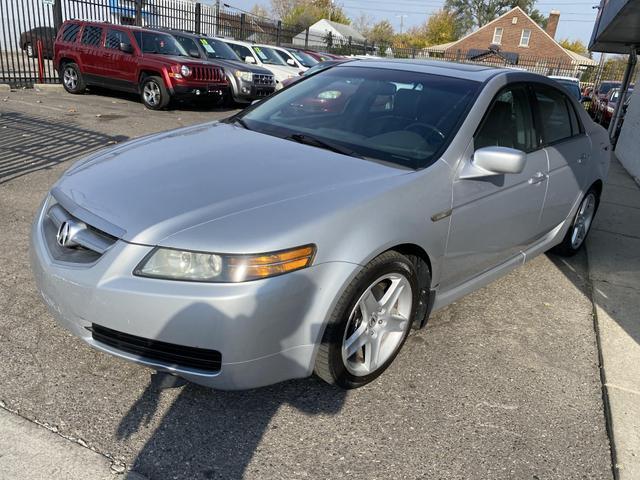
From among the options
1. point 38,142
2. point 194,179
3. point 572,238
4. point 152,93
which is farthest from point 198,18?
point 194,179

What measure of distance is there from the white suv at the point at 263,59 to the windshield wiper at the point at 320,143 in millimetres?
13013

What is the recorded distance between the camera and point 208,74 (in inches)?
495

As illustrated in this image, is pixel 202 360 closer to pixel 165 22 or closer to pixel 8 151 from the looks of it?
pixel 8 151

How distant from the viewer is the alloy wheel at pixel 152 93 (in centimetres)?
1216

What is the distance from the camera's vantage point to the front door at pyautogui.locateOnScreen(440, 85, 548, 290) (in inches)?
122

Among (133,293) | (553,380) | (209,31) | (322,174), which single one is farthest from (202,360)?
(209,31)

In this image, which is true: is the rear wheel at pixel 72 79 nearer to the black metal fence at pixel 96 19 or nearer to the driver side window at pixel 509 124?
the black metal fence at pixel 96 19

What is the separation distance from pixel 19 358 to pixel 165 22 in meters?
20.9

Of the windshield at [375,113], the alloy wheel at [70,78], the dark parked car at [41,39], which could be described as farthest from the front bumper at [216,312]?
the dark parked car at [41,39]

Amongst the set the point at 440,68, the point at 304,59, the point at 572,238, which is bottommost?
Result: the point at 572,238

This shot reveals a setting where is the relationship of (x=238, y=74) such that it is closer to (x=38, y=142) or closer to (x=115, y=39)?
(x=115, y=39)

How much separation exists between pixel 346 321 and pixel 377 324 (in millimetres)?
347

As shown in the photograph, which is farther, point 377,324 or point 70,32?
point 70,32

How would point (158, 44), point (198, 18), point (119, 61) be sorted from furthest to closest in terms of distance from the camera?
point (198, 18), point (158, 44), point (119, 61)
